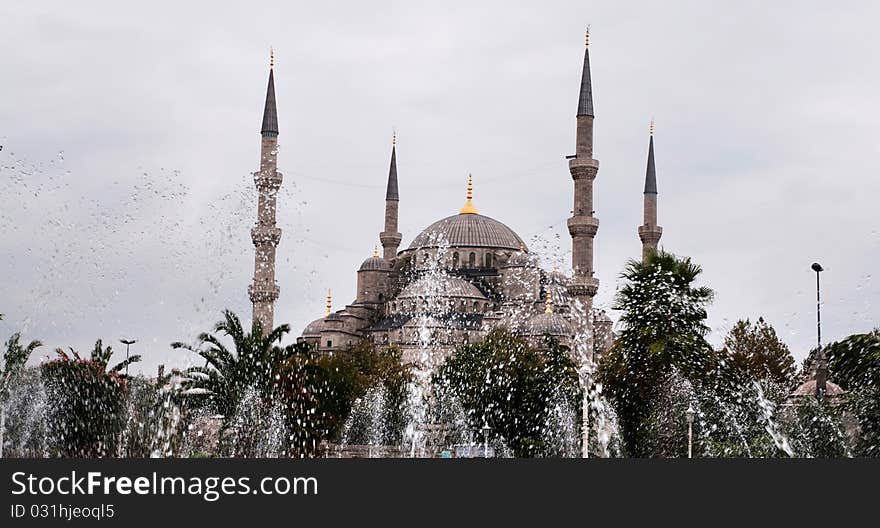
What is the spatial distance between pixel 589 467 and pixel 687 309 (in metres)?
15.6

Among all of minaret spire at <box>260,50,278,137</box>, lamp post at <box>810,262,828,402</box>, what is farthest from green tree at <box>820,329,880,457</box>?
minaret spire at <box>260,50,278,137</box>

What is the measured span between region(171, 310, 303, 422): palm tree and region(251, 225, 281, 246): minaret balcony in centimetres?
1857

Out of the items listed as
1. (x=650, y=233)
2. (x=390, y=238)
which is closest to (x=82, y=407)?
(x=650, y=233)

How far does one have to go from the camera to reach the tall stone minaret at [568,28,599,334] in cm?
5044

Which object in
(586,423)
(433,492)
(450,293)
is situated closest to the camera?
(433,492)

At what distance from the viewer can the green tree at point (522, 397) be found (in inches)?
1359

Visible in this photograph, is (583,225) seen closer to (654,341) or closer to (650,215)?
(650,215)

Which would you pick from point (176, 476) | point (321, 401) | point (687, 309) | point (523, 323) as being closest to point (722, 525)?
point (176, 476)

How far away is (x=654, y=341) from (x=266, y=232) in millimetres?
26585

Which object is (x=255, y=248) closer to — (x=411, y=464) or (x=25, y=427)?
(x=25, y=427)

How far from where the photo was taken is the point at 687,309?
29234 millimetres

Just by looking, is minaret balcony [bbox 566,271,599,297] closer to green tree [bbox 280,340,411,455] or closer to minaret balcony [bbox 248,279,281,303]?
green tree [bbox 280,340,411,455]

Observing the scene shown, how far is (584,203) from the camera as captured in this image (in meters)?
50.7

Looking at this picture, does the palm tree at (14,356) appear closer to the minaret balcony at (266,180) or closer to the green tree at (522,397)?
the green tree at (522,397)
